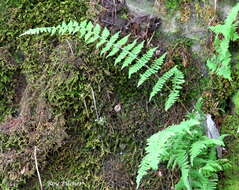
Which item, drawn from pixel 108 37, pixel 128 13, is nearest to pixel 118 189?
pixel 108 37

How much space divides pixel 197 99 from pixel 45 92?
1710 millimetres

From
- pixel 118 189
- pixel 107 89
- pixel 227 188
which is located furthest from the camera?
pixel 107 89

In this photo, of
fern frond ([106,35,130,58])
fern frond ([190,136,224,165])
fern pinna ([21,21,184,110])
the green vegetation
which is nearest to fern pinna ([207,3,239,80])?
the green vegetation

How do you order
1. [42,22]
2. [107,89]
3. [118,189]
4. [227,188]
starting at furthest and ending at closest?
1. [42,22]
2. [107,89]
3. [118,189]
4. [227,188]

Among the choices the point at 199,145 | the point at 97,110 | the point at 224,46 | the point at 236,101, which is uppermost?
the point at 224,46

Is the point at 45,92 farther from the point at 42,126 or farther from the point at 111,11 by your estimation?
the point at 111,11

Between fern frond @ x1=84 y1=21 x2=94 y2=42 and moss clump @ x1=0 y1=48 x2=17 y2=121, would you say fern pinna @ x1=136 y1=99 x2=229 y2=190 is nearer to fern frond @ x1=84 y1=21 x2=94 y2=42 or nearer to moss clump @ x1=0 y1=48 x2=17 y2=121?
fern frond @ x1=84 y1=21 x2=94 y2=42

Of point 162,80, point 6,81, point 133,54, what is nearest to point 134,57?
point 133,54

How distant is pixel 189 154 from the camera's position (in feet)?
10.9

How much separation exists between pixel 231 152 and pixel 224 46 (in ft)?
3.43

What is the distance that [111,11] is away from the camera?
439 cm

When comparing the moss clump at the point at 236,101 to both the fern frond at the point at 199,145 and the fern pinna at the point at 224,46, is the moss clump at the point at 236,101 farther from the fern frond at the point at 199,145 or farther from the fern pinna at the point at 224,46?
the fern frond at the point at 199,145

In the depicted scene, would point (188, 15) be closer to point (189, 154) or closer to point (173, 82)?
point (173, 82)

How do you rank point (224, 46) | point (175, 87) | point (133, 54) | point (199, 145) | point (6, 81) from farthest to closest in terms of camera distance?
point (6, 81)
point (133, 54)
point (175, 87)
point (224, 46)
point (199, 145)
